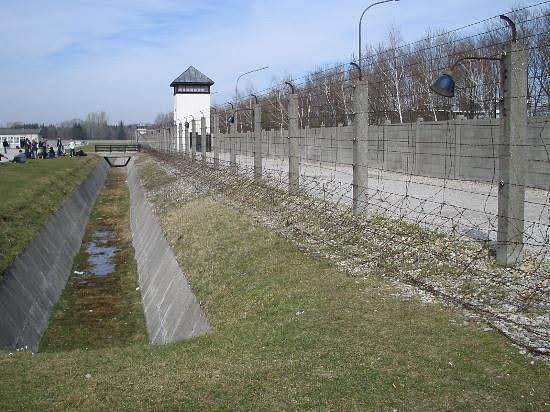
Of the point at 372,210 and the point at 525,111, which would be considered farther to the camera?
the point at 372,210

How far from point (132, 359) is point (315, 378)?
2264 mm

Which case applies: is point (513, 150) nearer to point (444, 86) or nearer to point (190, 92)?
point (444, 86)

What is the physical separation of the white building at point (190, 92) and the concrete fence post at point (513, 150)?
190ft

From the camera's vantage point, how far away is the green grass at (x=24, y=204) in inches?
631

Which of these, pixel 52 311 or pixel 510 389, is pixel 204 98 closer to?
pixel 52 311

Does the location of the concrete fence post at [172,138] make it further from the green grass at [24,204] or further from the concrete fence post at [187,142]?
the green grass at [24,204]

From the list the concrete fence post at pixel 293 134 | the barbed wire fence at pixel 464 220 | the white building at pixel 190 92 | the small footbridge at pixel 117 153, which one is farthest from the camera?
the small footbridge at pixel 117 153

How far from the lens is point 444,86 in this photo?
8.29 metres

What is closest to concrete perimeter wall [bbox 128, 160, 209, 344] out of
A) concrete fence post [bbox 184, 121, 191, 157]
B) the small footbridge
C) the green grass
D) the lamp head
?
the green grass

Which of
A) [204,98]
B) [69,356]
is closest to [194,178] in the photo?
[69,356]

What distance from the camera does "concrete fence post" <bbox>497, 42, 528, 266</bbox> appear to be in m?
7.45

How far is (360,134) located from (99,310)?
8.39 m

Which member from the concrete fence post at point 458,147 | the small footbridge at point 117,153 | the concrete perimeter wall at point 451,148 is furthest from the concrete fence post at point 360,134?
the small footbridge at point 117,153

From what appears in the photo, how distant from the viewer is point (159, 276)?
15.4 metres
